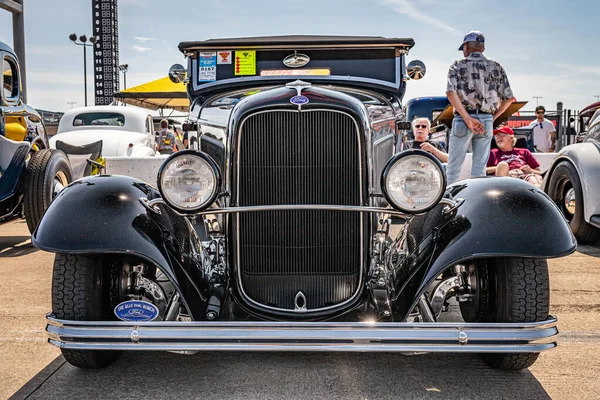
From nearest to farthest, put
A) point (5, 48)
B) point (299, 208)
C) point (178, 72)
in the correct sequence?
point (299, 208), point (178, 72), point (5, 48)

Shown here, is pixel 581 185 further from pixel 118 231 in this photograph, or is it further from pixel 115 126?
pixel 115 126

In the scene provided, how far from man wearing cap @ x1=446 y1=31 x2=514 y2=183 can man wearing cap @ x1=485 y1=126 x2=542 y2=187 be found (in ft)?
4.45

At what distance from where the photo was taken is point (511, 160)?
19.9ft

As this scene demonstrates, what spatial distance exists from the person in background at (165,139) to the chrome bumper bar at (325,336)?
10.6 meters

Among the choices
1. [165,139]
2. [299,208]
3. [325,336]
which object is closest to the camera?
[325,336]

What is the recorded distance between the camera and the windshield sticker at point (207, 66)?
3928mm

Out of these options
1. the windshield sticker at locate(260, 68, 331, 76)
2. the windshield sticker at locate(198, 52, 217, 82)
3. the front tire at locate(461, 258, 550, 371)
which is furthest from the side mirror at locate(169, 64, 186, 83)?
the front tire at locate(461, 258, 550, 371)

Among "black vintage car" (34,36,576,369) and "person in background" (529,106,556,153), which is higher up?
"person in background" (529,106,556,153)

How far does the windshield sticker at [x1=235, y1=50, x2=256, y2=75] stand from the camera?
3.88m

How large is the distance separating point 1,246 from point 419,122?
4.75m

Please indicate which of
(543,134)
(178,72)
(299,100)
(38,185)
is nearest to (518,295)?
(299,100)

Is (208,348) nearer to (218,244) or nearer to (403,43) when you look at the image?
(218,244)

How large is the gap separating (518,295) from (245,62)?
7.89ft

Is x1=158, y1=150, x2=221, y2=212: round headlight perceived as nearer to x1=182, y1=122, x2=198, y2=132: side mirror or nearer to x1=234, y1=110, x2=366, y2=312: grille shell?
x1=234, y1=110, x2=366, y2=312: grille shell
